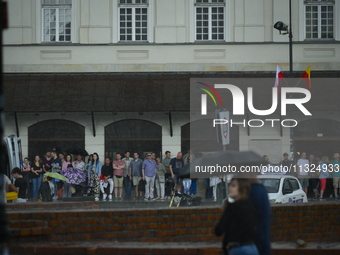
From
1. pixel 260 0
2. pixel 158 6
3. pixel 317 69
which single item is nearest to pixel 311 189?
pixel 317 69

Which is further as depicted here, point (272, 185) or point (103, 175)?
point (103, 175)

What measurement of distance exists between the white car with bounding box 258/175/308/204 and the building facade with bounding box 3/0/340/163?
8469mm

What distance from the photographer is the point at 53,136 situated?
2478 cm

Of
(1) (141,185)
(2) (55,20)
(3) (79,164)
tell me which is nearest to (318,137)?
(1) (141,185)

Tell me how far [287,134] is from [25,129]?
464 inches

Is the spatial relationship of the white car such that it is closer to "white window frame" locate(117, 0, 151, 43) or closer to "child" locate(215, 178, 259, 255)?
"child" locate(215, 178, 259, 255)

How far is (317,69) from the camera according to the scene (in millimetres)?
25219

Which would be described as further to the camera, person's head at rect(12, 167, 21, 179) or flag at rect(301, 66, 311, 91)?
flag at rect(301, 66, 311, 91)

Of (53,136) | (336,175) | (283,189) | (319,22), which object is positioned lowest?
(336,175)

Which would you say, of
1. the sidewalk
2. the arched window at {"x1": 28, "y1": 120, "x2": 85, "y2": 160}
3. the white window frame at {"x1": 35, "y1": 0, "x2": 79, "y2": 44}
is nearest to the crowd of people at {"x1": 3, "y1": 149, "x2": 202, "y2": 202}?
the arched window at {"x1": 28, "y1": 120, "x2": 85, "y2": 160}

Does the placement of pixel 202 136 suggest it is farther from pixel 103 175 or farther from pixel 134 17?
Answer: pixel 134 17

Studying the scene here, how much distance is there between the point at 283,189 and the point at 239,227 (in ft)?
34.5

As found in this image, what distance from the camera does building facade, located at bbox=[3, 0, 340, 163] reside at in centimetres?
2402

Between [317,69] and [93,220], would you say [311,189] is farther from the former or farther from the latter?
[93,220]
